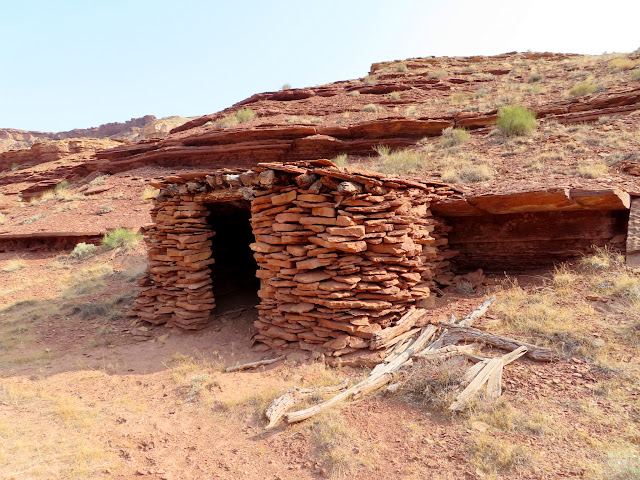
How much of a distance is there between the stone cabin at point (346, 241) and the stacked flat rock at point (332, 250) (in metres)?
0.02

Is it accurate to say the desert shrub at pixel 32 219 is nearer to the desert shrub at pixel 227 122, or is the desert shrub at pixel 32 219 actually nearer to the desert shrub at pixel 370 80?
the desert shrub at pixel 227 122

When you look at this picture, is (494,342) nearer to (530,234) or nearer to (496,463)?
(496,463)

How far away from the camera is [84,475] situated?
2949 mm

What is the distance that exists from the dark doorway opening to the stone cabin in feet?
3.59

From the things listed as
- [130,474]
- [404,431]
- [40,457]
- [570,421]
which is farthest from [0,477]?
[570,421]

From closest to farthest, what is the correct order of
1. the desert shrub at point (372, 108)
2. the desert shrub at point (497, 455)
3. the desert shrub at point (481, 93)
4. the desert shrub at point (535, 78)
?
the desert shrub at point (497, 455) < the desert shrub at point (481, 93) < the desert shrub at point (535, 78) < the desert shrub at point (372, 108)

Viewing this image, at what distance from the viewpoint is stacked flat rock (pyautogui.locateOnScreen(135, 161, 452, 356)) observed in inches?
189

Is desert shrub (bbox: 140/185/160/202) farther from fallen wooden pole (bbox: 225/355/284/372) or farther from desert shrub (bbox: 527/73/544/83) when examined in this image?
desert shrub (bbox: 527/73/544/83)

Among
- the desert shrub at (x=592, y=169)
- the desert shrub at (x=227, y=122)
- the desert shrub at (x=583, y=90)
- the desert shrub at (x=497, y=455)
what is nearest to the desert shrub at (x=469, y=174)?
the desert shrub at (x=592, y=169)

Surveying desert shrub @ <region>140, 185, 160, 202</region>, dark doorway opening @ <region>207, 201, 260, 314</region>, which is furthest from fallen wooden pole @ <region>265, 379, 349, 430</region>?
desert shrub @ <region>140, 185, 160, 202</region>

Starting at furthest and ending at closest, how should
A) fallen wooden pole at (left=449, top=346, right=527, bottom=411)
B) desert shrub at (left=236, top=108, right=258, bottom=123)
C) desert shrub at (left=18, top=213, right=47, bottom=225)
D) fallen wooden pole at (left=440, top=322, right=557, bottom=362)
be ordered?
desert shrub at (left=236, top=108, right=258, bottom=123) → desert shrub at (left=18, top=213, right=47, bottom=225) → fallen wooden pole at (left=440, top=322, right=557, bottom=362) → fallen wooden pole at (left=449, top=346, right=527, bottom=411)

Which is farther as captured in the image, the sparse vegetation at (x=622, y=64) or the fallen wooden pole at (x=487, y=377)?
the sparse vegetation at (x=622, y=64)

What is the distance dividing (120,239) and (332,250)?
9.59 metres

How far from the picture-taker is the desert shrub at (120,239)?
38.0 ft
